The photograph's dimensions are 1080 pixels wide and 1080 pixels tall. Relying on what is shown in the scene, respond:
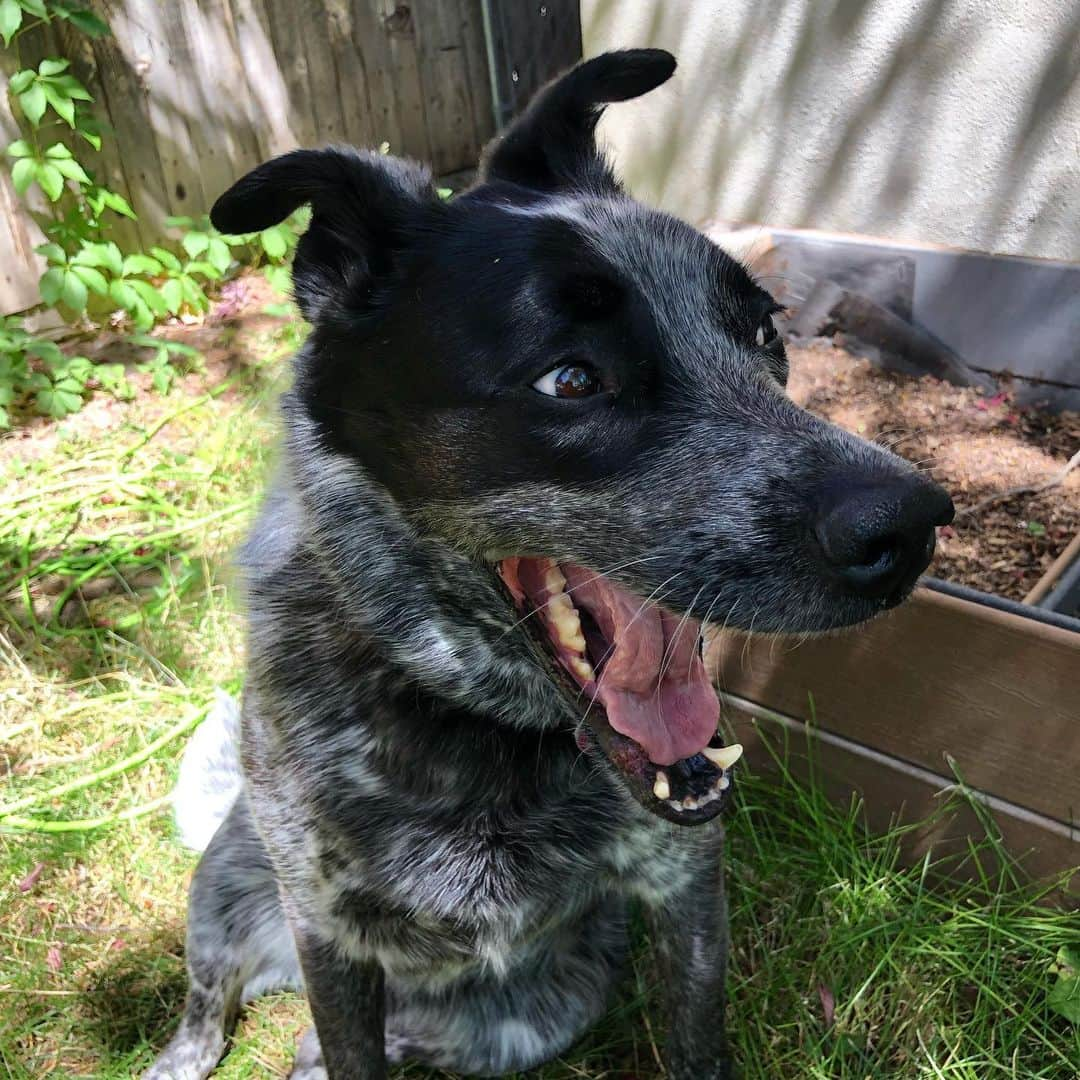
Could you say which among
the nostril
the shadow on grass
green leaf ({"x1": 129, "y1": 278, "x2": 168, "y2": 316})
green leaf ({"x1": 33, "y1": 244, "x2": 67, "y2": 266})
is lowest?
the shadow on grass

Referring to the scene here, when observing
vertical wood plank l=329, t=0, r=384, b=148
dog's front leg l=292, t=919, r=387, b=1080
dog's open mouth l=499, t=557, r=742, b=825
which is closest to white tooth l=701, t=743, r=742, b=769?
dog's open mouth l=499, t=557, r=742, b=825

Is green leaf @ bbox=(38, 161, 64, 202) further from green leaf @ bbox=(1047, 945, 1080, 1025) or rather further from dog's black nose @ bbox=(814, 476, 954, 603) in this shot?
green leaf @ bbox=(1047, 945, 1080, 1025)

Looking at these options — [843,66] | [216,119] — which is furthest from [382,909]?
[216,119]

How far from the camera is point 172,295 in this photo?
4422 mm

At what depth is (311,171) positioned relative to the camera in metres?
1.46

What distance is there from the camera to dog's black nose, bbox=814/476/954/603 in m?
1.18

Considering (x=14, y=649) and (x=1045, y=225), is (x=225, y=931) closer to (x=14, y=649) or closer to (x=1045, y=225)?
(x=14, y=649)

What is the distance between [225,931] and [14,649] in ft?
4.39

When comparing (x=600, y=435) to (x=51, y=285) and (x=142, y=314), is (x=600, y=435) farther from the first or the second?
(x=142, y=314)

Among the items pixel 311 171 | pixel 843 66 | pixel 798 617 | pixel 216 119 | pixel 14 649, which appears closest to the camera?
pixel 798 617

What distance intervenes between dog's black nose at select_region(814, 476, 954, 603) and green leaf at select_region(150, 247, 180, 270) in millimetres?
3998

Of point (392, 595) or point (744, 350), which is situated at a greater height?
point (744, 350)

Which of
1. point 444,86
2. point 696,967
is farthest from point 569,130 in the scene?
point 444,86

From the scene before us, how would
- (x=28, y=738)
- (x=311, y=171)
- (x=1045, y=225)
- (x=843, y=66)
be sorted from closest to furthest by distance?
(x=311, y=171)
(x=28, y=738)
(x=1045, y=225)
(x=843, y=66)
